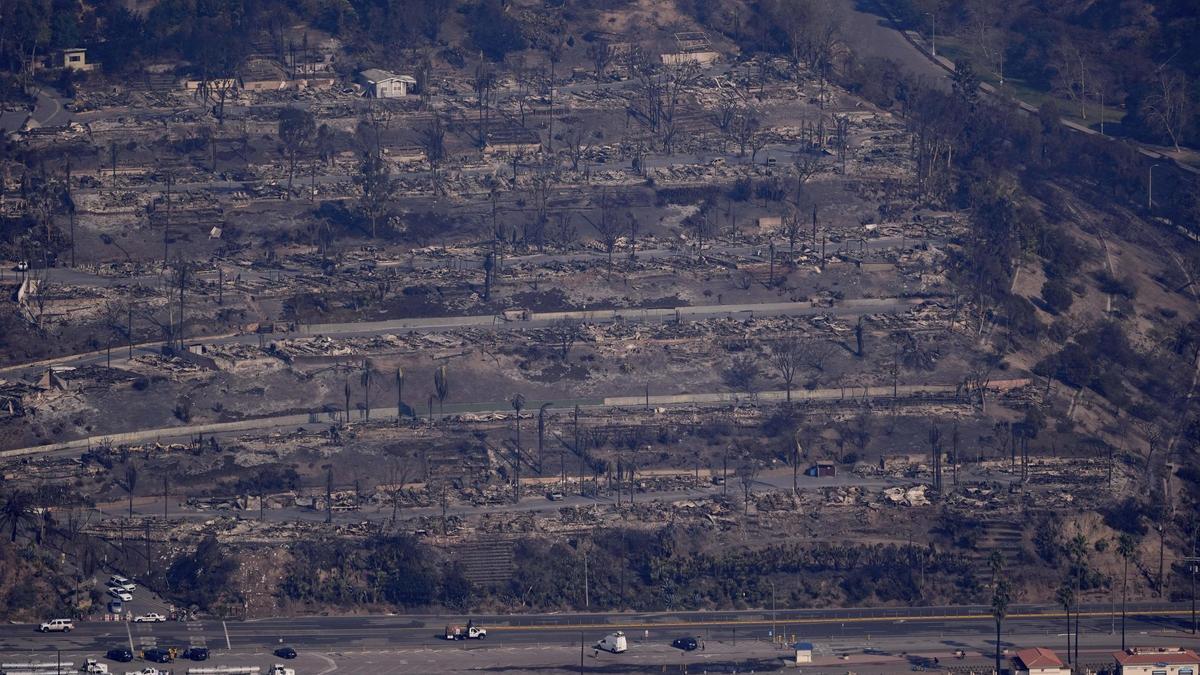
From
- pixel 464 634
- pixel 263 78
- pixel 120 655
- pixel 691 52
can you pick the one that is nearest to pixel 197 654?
pixel 120 655

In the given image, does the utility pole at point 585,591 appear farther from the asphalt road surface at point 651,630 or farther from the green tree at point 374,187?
the green tree at point 374,187

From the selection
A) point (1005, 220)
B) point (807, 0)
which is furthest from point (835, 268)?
point (807, 0)

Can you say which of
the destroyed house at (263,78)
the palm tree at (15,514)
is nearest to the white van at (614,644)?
the palm tree at (15,514)

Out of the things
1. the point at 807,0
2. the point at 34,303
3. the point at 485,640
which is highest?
the point at 807,0

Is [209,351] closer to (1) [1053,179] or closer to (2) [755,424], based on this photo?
(2) [755,424]

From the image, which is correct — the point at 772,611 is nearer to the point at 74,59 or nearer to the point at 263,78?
the point at 263,78

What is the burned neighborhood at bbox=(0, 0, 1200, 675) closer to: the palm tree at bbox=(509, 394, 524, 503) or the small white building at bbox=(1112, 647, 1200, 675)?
the small white building at bbox=(1112, 647, 1200, 675)

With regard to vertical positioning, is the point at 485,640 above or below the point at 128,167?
below

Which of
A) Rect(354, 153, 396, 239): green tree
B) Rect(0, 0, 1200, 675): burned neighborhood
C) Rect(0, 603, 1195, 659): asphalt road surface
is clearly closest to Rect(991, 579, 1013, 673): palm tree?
Rect(0, 0, 1200, 675): burned neighborhood
